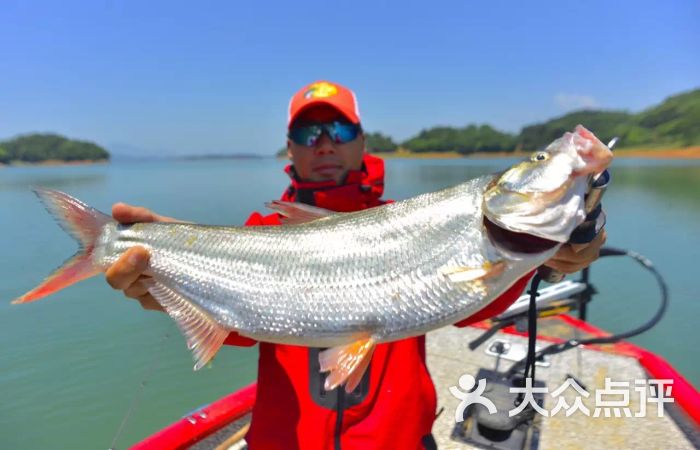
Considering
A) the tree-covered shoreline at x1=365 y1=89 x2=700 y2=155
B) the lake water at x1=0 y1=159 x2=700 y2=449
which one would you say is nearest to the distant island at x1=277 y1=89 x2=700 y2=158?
Result: the tree-covered shoreline at x1=365 y1=89 x2=700 y2=155

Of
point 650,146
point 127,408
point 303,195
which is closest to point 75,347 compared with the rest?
point 127,408

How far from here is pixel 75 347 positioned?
29.8ft

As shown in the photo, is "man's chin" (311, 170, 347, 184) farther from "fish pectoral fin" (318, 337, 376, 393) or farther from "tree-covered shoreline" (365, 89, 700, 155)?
"tree-covered shoreline" (365, 89, 700, 155)

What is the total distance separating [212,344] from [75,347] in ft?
27.7

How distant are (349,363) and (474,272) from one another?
684mm

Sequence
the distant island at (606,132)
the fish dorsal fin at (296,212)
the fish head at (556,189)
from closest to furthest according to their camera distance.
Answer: the fish head at (556,189) → the fish dorsal fin at (296,212) → the distant island at (606,132)

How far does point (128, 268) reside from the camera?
7.72 ft

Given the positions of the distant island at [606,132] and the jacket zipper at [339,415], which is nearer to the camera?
the jacket zipper at [339,415]

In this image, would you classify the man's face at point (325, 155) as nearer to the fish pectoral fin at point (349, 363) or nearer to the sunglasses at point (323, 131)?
the sunglasses at point (323, 131)

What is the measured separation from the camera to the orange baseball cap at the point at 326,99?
3158 mm

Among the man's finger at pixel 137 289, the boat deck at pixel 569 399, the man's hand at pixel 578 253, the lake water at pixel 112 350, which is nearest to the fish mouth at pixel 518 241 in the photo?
the man's hand at pixel 578 253

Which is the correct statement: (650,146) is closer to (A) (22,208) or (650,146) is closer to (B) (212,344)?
(A) (22,208)

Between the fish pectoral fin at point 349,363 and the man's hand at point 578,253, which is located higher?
the man's hand at point 578,253

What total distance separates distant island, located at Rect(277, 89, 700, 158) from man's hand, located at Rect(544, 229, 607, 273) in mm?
65631
